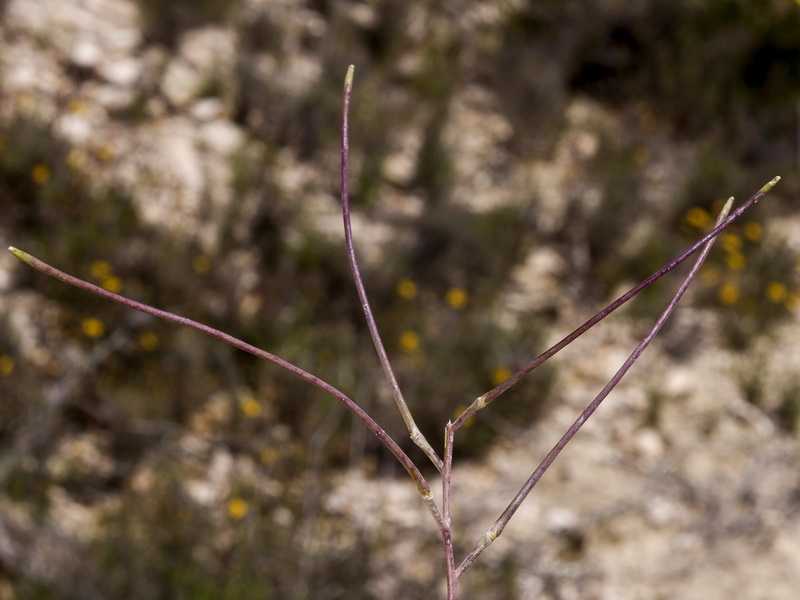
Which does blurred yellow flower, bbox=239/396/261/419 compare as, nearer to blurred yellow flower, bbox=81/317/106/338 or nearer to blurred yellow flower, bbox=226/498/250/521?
blurred yellow flower, bbox=226/498/250/521

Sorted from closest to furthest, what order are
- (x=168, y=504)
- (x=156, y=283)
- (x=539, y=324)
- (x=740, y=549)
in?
1. (x=168, y=504)
2. (x=740, y=549)
3. (x=156, y=283)
4. (x=539, y=324)

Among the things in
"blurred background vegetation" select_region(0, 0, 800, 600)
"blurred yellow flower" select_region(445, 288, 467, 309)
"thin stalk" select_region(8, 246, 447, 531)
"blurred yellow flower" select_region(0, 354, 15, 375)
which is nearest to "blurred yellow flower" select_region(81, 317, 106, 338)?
"blurred background vegetation" select_region(0, 0, 800, 600)

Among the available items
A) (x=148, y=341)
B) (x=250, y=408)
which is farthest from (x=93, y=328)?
(x=250, y=408)

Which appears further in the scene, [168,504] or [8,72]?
[8,72]

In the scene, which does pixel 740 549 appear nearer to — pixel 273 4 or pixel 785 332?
pixel 785 332

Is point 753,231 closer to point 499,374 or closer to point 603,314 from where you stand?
point 499,374

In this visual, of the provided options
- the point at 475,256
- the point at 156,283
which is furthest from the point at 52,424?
the point at 475,256

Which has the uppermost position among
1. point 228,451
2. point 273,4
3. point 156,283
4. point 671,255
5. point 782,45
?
point 782,45
